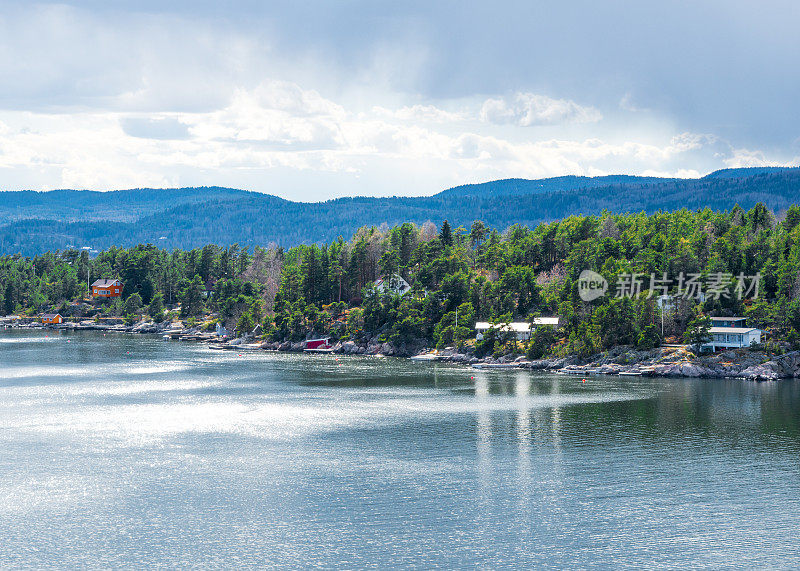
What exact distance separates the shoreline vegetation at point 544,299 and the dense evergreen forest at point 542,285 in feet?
0.80

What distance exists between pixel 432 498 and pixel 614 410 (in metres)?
33.7

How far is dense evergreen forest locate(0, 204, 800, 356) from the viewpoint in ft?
366

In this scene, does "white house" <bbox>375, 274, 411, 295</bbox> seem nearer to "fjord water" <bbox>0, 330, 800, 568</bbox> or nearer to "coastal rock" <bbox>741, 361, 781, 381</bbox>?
"fjord water" <bbox>0, 330, 800, 568</bbox>

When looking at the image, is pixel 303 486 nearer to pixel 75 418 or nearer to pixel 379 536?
pixel 379 536

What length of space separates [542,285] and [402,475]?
86.7 m

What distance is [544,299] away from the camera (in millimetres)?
128875

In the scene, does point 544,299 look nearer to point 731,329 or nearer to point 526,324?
point 526,324

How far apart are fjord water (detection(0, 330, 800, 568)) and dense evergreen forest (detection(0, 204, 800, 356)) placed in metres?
17.7

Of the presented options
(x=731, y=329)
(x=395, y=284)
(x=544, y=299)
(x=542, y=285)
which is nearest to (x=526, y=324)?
(x=544, y=299)

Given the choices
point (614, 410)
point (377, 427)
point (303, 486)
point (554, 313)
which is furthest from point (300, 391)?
point (554, 313)

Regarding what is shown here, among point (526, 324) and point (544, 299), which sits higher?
point (544, 299)

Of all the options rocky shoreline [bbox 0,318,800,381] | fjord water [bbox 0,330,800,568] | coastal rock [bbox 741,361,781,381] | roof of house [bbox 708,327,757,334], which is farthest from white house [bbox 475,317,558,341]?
coastal rock [bbox 741,361,781,381]

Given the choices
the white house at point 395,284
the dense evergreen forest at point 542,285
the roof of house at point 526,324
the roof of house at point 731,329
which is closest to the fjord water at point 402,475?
the roof of house at point 731,329

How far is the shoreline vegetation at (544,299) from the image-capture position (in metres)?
107
